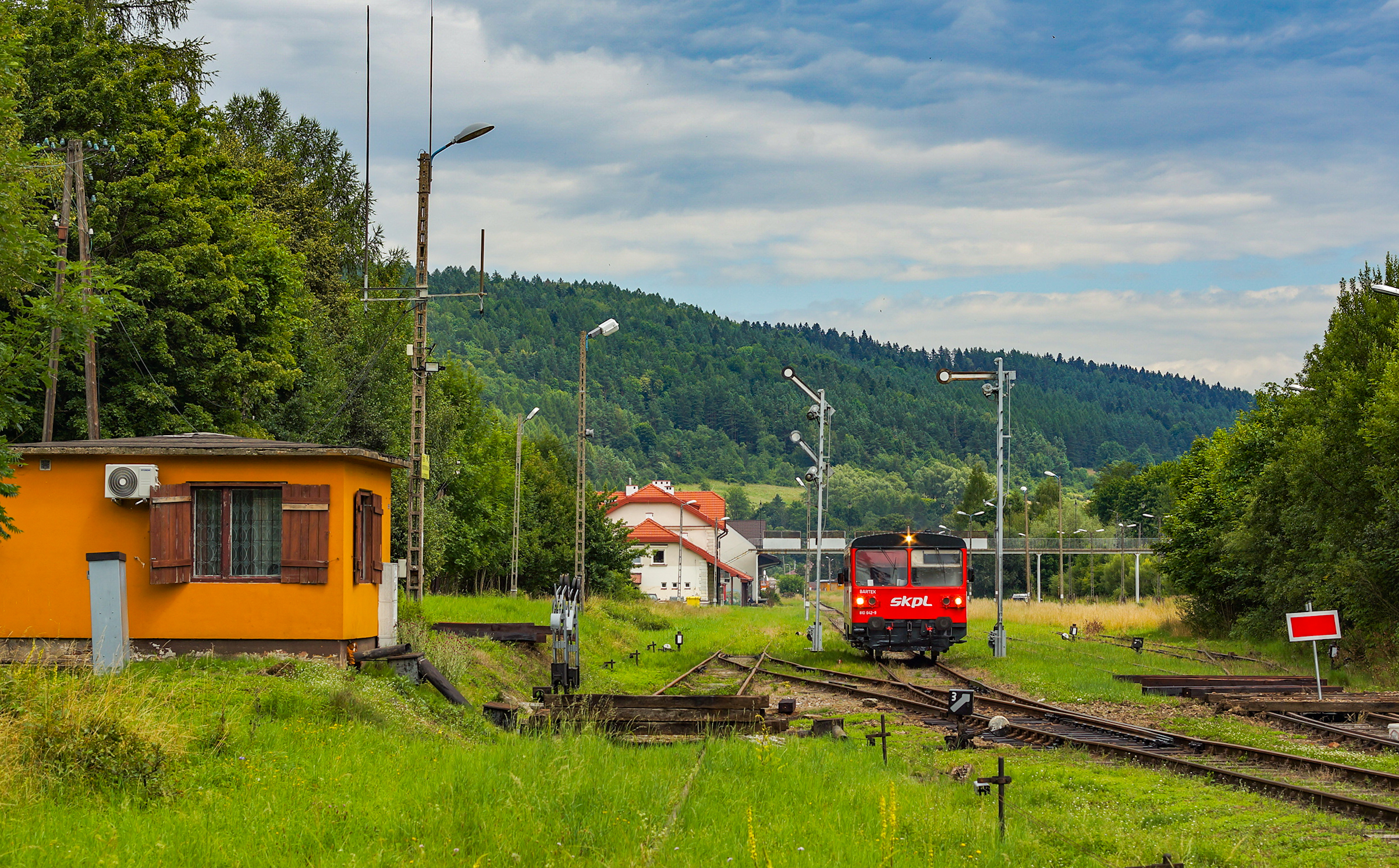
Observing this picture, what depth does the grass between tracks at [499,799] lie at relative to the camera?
717 centimetres

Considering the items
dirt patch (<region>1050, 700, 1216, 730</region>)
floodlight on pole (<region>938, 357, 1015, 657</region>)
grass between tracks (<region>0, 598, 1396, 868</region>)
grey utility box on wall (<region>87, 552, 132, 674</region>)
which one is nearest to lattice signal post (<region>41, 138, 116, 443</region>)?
grey utility box on wall (<region>87, 552, 132, 674</region>)

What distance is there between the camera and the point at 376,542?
1673 centimetres

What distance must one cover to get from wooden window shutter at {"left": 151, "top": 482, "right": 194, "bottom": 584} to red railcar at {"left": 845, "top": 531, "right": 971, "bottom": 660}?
1490 centimetres

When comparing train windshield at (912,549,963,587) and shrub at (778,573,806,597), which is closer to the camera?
train windshield at (912,549,963,587)

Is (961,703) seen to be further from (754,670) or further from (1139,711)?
(754,670)

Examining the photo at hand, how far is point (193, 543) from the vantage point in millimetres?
15367

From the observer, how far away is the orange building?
15.2 metres

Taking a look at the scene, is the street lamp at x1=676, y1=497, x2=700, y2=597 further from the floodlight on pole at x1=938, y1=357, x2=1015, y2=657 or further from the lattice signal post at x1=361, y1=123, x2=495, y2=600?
the lattice signal post at x1=361, y1=123, x2=495, y2=600

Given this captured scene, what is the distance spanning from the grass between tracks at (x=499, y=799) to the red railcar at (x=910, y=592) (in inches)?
529

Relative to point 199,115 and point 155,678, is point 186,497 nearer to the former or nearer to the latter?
point 155,678

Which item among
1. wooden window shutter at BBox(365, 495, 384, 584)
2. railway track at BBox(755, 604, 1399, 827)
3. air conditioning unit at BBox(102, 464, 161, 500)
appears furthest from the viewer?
wooden window shutter at BBox(365, 495, 384, 584)

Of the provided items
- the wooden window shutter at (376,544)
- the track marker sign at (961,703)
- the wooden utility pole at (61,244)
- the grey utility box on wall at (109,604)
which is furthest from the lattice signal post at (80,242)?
the track marker sign at (961,703)

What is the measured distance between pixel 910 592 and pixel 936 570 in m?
0.79

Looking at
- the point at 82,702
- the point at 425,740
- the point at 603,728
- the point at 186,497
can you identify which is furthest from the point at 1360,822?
the point at 186,497
